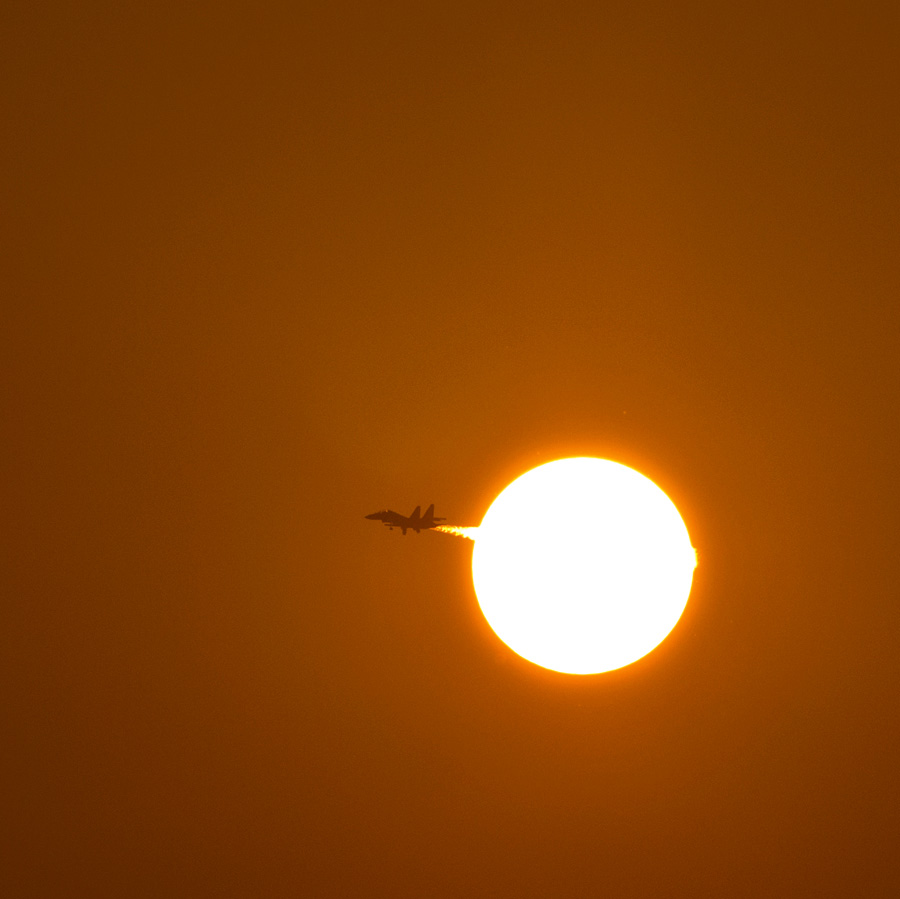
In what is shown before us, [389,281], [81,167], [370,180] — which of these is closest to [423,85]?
[370,180]

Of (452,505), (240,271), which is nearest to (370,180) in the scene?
(240,271)

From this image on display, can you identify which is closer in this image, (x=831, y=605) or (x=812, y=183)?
(x=812, y=183)

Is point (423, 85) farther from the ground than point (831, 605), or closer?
farther from the ground

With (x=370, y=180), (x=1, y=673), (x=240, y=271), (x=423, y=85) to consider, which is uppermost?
(x=423, y=85)

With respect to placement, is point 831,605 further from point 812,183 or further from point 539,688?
point 812,183

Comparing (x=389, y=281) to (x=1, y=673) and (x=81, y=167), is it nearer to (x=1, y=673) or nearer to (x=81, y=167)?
(x=81, y=167)

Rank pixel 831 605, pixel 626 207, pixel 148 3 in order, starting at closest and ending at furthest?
pixel 148 3, pixel 626 207, pixel 831 605

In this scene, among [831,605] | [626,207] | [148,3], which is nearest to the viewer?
[148,3]
